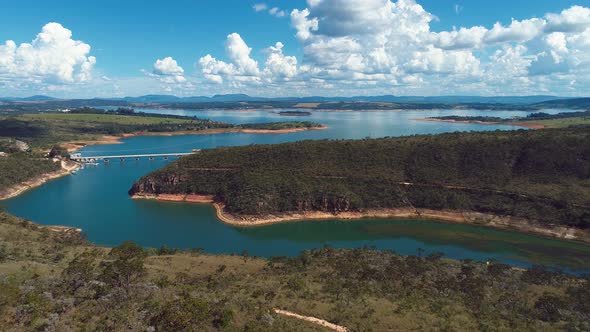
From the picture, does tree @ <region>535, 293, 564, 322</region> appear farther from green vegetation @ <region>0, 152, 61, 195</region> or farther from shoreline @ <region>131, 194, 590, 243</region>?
green vegetation @ <region>0, 152, 61, 195</region>

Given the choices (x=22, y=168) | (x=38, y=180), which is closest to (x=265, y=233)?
(x=38, y=180)

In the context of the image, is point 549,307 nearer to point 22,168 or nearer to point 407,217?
point 407,217

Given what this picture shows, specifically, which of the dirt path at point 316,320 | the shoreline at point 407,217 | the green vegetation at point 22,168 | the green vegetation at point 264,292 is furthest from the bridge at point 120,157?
the dirt path at point 316,320

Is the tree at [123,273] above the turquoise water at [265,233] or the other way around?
above

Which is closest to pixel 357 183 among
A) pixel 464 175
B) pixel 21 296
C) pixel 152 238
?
pixel 464 175

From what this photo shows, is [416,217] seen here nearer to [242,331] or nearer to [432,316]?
[432,316]

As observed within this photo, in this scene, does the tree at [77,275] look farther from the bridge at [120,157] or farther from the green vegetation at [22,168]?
the bridge at [120,157]
